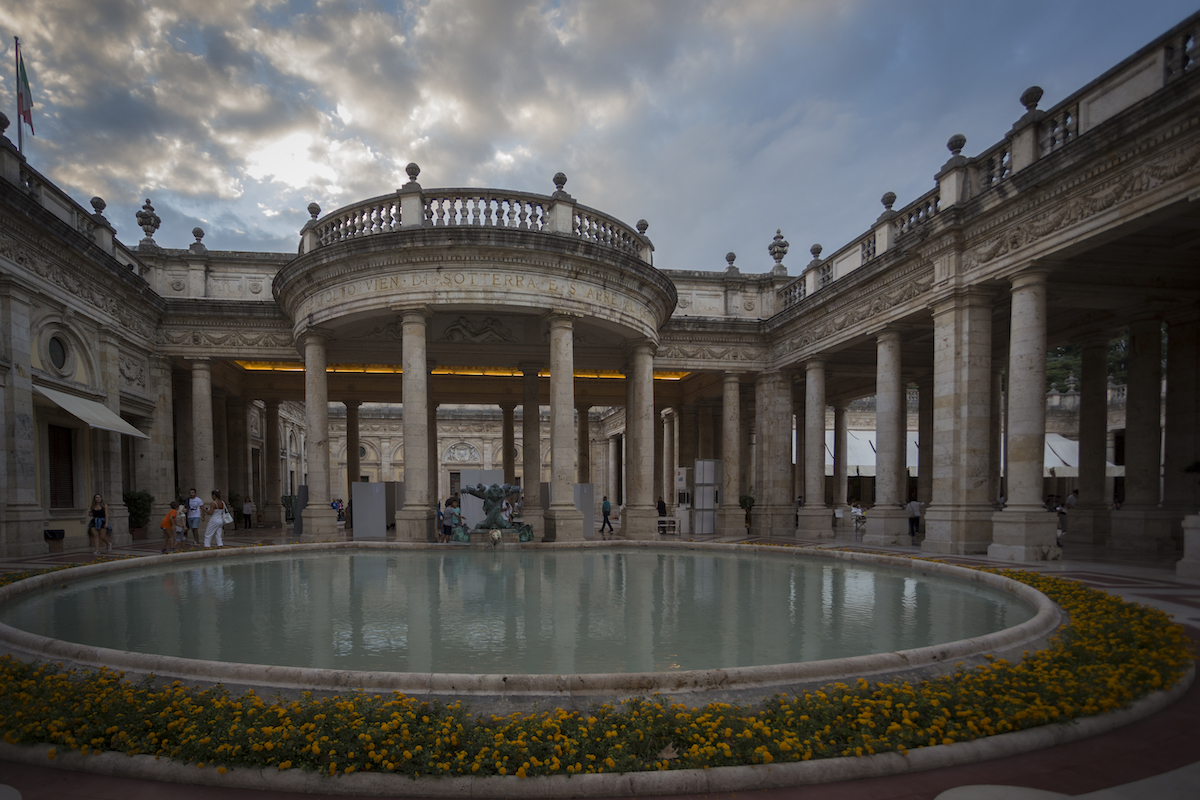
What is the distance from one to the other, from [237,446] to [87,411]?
1362cm

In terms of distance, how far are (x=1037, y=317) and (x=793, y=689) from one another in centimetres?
1292

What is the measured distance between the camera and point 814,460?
2331cm

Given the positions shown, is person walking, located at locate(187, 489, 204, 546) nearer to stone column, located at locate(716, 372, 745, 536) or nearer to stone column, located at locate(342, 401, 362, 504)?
stone column, located at locate(342, 401, 362, 504)

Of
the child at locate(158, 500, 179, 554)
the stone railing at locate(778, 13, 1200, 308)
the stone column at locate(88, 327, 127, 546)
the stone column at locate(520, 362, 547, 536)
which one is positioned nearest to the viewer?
the stone railing at locate(778, 13, 1200, 308)

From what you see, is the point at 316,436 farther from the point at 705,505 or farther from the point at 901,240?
the point at 901,240

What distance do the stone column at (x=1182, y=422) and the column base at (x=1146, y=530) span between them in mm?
281

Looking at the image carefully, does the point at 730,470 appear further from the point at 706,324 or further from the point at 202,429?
the point at 202,429

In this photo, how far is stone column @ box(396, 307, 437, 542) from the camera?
17.2 m

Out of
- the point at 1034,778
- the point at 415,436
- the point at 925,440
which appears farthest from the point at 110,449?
the point at 925,440

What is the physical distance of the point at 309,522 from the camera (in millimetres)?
18984

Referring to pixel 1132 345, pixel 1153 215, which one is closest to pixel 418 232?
pixel 1153 215

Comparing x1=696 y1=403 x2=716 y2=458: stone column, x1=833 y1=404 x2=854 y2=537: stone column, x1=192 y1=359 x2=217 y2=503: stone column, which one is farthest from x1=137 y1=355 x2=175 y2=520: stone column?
x1=833 y1=404 x2=854 y2=537: stone column

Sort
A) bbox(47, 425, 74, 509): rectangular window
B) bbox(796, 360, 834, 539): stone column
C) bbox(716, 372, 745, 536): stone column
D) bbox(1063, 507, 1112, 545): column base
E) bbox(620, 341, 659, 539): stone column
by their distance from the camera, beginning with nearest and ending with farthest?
bbox(47, 425, 74, 509): rectangular window < bbox(1063, 507, 1112, 545): column base < bbox(620, 341, 659, 539): stone column < bbox(796, 360, 834, 539): stone column < bbox(716, 372, 745, 536): stone column

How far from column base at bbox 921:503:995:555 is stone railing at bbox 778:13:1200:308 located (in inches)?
293
